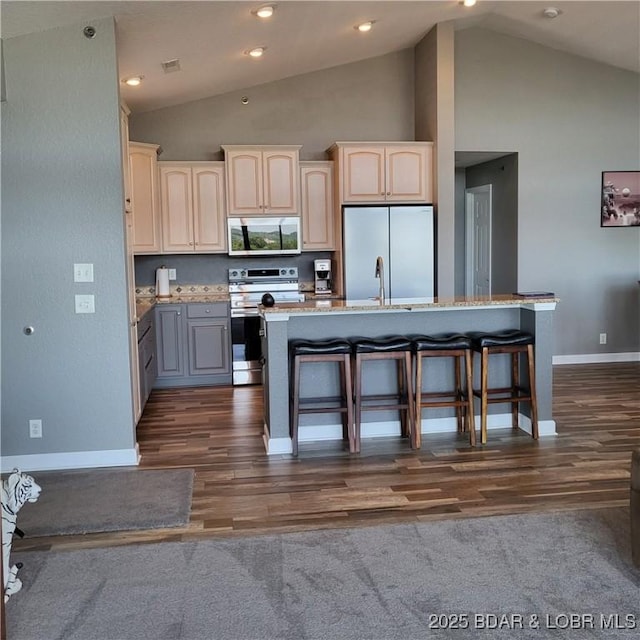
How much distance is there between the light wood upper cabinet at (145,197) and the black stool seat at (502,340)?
138 inches

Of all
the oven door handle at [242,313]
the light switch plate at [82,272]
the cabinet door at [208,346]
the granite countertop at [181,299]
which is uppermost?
the light switch plate at [82,272]

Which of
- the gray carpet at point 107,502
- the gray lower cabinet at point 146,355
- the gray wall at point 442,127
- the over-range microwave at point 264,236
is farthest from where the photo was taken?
the over-range microwave at point 264,236

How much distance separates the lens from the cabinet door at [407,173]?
21.1 feet

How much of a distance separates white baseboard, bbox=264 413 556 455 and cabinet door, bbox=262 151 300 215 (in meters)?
2.79

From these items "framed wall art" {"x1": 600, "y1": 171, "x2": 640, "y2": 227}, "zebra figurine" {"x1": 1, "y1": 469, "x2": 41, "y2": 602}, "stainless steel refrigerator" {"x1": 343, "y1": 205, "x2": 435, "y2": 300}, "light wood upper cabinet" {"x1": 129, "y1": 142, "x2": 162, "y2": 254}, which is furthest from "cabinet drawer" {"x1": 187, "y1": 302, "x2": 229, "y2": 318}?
"framed wall art" {"x1": 600, "y1": 171, "x2": 640, "y2": 227}

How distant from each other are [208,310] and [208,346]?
357mm

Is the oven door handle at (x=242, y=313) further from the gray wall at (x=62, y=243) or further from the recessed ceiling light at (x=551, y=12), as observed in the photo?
the recessed ceiling light at (x=551, y=12)

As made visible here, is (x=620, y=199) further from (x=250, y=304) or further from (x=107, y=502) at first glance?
(x=107, y=502)

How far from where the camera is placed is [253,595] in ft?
8.37

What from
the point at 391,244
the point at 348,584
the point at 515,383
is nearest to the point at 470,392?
the point at 515,383

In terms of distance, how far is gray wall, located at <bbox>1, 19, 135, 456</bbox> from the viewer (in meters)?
3.82

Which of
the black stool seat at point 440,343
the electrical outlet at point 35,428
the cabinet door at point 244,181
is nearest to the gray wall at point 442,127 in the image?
the cabinet door at point 244,181

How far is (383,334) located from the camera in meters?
4.64

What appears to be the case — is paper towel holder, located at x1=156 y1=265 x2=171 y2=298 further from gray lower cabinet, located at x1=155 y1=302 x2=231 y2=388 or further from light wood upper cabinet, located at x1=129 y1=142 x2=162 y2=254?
gray lower cabinet, located at x1=155 y1=302 x2=231 y2=388
